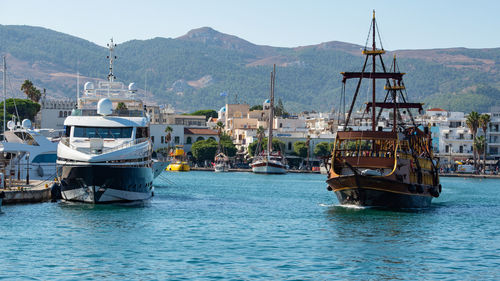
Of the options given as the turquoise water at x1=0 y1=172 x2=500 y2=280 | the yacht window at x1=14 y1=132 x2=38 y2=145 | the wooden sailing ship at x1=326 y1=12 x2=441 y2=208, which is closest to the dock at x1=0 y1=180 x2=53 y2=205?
the turquoise water at x1=0 y1=172 x2=500 y2=280

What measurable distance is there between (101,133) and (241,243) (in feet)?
63.7

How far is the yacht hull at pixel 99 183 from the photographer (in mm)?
48500

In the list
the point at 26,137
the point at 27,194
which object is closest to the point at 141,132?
the point at 27,194

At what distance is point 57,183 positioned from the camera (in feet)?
180

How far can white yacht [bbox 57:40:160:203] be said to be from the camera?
4866 centimetres

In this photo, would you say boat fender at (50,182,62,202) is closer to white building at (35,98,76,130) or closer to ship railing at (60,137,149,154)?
ship railing at (60,137,149,154)

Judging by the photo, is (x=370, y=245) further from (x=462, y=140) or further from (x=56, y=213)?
Result: (x=462, y=140)

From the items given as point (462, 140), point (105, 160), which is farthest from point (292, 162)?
point (105, 160)

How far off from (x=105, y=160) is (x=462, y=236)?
2136 cm

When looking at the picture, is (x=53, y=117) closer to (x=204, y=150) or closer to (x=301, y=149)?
(x=204, y=150)

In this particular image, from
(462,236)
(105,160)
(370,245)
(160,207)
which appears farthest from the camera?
(160,207)

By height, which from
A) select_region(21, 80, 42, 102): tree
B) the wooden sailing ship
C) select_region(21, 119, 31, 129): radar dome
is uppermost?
select_region(21, 80, 42, 102): tree

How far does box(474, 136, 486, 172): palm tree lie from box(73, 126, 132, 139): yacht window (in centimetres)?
11664

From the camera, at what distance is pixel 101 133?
172ft
